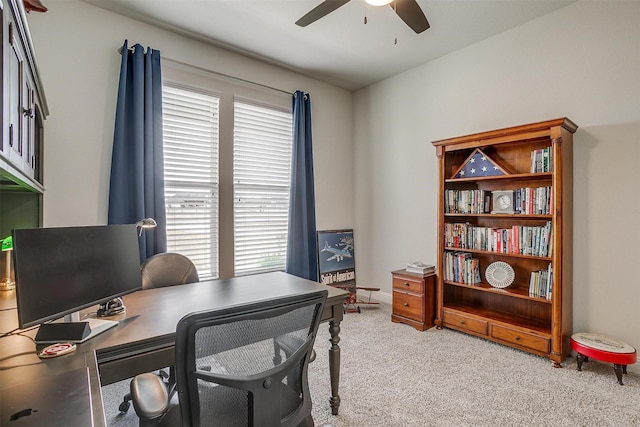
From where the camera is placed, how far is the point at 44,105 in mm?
2184

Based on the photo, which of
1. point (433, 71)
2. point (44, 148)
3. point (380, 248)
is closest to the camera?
point (44, 148)

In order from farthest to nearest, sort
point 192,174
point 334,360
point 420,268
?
point 420,268
point 192,174
point 334,360

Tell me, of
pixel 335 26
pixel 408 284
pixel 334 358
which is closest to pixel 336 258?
pixel 408 284

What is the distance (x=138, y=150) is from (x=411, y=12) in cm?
240

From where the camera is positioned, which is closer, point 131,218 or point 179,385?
point 179,385

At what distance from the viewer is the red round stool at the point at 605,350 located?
221 centimetres

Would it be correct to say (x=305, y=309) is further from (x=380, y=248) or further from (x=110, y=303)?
(x=380, y=248)

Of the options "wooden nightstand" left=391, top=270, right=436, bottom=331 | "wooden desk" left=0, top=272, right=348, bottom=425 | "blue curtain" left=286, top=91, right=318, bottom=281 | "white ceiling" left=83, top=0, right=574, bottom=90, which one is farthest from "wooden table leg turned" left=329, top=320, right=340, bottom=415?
"white ceiling" left=83, top=0, right=574, bottom=90

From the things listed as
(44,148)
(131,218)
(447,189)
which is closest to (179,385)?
(131,218)

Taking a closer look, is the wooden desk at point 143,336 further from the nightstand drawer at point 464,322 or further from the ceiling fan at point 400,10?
the ceiling fan at point 400,10

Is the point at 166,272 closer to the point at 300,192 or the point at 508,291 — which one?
the point at 300,192

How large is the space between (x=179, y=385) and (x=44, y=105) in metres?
2.30

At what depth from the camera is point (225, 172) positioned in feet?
11.2

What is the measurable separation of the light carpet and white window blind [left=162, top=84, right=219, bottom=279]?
1.31 metres
